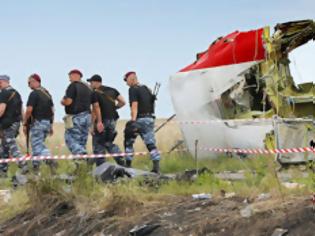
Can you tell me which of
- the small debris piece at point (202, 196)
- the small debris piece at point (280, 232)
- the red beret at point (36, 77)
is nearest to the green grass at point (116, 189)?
the small debris piece at point (202, 196)

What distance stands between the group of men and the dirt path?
14.3 ft

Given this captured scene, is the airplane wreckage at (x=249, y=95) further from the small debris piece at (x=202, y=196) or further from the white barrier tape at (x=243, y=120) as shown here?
the small debris piece at (x=202, y=196)

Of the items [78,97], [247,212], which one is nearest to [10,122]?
[78,97]

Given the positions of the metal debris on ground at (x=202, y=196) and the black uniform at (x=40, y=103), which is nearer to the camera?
the metal debris on ground at (x=202, y=196)

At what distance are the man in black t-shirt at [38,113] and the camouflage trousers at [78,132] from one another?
426 millimetres

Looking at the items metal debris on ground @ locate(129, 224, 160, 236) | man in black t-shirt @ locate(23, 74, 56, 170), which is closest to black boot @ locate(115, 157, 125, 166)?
man in black t-shirt @ locate(23, 74, 56, 170)

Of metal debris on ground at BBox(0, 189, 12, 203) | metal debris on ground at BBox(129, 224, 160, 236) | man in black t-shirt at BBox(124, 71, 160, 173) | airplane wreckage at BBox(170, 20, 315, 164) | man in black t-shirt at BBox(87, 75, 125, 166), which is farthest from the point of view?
man in black t-shirt at BBox(87, 75, 125, 166)

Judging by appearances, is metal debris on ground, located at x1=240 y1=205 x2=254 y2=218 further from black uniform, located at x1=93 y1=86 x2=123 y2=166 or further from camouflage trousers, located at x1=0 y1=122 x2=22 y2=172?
camouflage trousers, located at x1=0 y1=122 x2=22 y2=172

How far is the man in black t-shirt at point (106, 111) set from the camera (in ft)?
46.5

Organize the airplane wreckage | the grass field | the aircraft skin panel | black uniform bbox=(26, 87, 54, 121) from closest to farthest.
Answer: the grass field, black uniform bbox=(26, 87, 54, 121), the airplane wreckage, the aircraft skin panel

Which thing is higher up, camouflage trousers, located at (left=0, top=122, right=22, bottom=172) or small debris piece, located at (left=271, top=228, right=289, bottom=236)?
camouflage trousers, located at (left=0, top=122, right=22, bottom=172)

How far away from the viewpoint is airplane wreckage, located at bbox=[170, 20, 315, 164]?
44.0ft

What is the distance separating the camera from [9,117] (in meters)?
14.3

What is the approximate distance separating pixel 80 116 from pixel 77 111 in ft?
0.37
